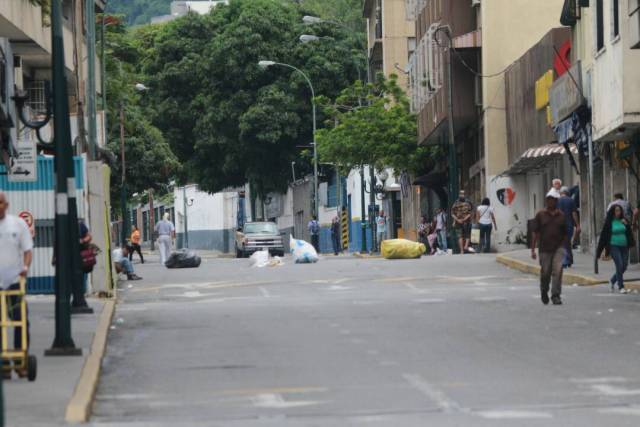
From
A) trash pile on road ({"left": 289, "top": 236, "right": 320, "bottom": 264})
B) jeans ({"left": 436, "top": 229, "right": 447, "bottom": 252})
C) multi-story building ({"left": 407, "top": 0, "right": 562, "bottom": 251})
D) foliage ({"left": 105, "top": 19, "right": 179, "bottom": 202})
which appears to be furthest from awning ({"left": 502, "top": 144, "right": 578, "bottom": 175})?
foliage ({"left": 105, "top": 19, "right": 179, "bottom": 202})

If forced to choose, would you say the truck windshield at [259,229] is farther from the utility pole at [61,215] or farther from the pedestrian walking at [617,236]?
the utility pole at [61,215]

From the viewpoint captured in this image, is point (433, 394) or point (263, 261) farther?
point (263, 261)

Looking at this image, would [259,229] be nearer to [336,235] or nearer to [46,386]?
[336,235]

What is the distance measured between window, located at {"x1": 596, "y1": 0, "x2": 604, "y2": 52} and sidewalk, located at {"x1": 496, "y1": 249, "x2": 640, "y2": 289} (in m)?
4.52

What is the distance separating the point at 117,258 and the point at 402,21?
41517mm

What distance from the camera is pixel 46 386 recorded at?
46.7 feet

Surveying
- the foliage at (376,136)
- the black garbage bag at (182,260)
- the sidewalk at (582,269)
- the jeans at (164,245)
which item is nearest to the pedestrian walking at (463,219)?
the sidewalk at (582,269)

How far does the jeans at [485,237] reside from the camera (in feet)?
156

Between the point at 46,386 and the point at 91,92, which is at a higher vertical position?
the point at 91,92

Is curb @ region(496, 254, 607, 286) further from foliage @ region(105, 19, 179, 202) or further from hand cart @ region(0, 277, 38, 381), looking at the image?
foliage @ region(105, 19, 179, 202)

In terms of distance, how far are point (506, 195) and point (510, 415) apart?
3983 centimetres

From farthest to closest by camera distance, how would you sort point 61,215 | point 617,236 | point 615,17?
point 615,17, point 617,236, point 61,215

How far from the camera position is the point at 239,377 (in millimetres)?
15406

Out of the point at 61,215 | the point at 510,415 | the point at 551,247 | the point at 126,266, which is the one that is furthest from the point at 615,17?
the point at 510,415
